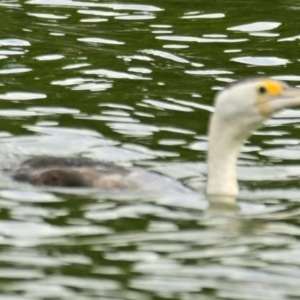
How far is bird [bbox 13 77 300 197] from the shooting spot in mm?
13930

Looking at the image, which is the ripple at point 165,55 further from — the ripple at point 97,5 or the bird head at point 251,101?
the bird head at point 251,101

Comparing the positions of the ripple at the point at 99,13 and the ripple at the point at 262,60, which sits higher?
the ripple at the point at 99,13

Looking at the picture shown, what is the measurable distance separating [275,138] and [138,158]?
1611 mm

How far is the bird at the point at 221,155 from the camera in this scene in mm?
13930

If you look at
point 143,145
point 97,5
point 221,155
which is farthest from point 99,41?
point 221,155

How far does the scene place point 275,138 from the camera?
1606cm

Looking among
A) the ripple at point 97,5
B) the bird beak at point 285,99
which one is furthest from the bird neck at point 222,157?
the ripple at point 97,5

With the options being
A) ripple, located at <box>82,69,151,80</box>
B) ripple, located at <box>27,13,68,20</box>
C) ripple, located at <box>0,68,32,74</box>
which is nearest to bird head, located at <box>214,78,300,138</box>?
ripple, located at <box>82,69,151,80</box>

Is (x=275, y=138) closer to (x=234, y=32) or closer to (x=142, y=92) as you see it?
(x=142, y=92)

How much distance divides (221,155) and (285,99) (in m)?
0.78

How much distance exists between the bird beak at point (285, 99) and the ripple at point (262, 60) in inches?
204

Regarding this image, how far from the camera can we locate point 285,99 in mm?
14055

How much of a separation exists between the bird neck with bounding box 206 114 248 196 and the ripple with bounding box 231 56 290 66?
17.0 feet

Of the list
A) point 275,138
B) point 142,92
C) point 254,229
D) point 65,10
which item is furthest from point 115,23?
point 254,229
